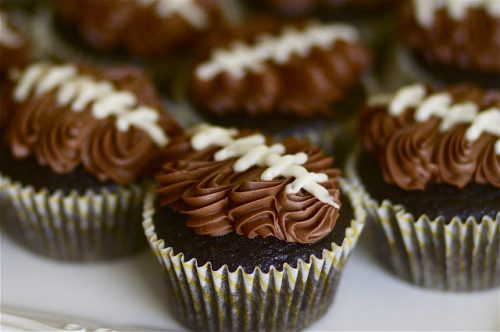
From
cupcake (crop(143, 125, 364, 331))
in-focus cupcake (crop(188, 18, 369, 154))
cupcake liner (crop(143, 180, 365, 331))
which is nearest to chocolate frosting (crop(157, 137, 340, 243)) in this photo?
cupcake (crop(143, 125, 364, 331))

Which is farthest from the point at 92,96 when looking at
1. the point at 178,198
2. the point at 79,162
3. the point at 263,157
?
the point at 263,157

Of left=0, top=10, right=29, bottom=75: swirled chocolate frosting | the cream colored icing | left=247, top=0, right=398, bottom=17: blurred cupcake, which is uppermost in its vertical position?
left=247, top=0, right=398, bottom=17: blurred cupcake

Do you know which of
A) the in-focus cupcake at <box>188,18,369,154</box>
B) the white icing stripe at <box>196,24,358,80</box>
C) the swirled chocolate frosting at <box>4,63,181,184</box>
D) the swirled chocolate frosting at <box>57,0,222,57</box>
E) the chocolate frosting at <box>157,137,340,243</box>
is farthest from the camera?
the swirled chocolate frosting at <box>57,0,222,57</box>

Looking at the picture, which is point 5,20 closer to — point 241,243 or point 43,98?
point 43,98

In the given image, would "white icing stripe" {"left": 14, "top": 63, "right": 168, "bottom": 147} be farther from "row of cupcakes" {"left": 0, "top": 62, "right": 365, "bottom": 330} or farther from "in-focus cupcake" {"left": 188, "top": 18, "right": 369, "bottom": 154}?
Result: "in-focus cupcake" {"left": 188, "top": 18, "right": 369, "bottom": 154}

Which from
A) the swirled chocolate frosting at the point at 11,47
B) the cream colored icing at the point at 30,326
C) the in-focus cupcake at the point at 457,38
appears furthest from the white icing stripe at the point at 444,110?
the swirled chocolate frosting at the point at 11,47

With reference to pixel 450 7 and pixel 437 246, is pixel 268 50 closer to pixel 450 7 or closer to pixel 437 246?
pixel 450 7

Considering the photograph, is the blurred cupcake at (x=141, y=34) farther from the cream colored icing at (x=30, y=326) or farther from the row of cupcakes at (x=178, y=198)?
the cream colored icing at (x=30, y=326)
